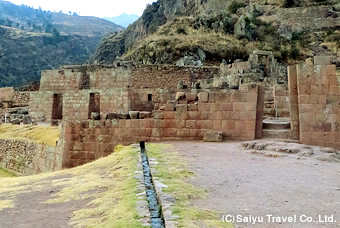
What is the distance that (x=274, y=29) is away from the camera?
165 feet

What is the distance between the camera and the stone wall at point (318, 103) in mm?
10297

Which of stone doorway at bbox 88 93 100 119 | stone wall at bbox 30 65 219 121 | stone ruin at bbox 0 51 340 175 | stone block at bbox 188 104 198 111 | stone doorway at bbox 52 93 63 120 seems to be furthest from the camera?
stone doorway at bbox 52 93 63 120

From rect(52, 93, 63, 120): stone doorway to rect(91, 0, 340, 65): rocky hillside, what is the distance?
13554 millimetres

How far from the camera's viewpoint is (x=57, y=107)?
936 inches

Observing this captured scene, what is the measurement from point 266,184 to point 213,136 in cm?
551

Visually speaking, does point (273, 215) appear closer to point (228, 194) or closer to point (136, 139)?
point (228, 194)

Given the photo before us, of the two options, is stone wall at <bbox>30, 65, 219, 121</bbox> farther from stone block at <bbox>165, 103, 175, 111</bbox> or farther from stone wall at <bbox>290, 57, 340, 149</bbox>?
stone wall at <bbox>290, 57, 340, 149</bbox>

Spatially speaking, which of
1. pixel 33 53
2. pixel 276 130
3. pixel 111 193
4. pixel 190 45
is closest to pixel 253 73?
pixel 276 130

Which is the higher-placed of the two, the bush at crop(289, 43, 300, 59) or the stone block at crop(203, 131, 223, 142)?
the bush at crop(289, 43, 300, 59)

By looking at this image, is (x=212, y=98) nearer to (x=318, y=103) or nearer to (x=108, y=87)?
(x=318, y=103)

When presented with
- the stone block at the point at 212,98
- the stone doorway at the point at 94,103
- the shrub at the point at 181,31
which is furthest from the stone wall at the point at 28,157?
the shrub at the point at 181,31

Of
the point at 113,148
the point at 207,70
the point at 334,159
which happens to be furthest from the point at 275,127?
the point at 207,70

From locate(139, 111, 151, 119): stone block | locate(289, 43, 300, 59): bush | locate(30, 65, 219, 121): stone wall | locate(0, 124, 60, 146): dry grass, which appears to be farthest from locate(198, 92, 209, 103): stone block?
locate(289, 43, 300, 59): bush

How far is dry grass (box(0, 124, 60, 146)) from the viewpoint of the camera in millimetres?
16261
